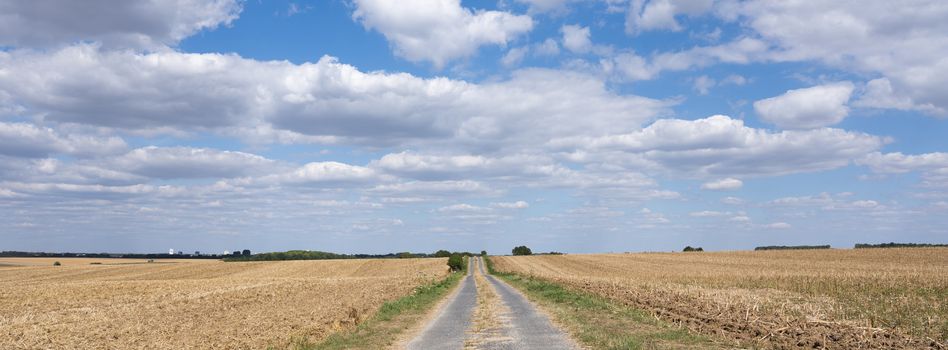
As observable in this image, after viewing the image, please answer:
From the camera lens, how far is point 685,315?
23422 mm

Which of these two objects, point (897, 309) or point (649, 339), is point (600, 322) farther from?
point (897, 309)

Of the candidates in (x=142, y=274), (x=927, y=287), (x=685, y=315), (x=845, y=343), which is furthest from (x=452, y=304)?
(x=142, y=274)

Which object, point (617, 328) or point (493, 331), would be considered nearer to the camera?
point (617, 328)

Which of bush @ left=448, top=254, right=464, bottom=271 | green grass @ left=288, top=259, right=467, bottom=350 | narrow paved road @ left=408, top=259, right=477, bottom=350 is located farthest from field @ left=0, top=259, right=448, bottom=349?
bush @ left=448, top=254, right=464, bottom=271

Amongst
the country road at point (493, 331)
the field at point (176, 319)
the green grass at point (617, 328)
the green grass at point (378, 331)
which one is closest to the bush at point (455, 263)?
the field at point (176, 319)

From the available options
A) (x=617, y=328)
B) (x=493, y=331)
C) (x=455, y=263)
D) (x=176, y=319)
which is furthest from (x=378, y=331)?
(x=455, y=263)

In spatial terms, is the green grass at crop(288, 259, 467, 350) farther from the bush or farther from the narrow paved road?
the bush

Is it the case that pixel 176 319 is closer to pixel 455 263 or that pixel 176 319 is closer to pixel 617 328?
pixel 617 328

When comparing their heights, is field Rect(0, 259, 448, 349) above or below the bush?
below

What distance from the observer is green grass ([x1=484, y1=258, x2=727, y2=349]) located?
17.1 m

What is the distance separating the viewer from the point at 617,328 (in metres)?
21.0

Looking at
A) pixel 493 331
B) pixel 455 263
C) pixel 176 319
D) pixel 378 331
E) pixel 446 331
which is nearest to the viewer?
pixel 493 331

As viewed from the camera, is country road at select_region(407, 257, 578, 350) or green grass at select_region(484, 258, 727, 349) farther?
country road at select_region(407, 257, 578, 350)

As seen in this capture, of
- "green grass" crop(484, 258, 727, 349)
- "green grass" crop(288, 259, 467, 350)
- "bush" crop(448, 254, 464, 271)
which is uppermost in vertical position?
"bush" crop(448, 254, 464, 271)
